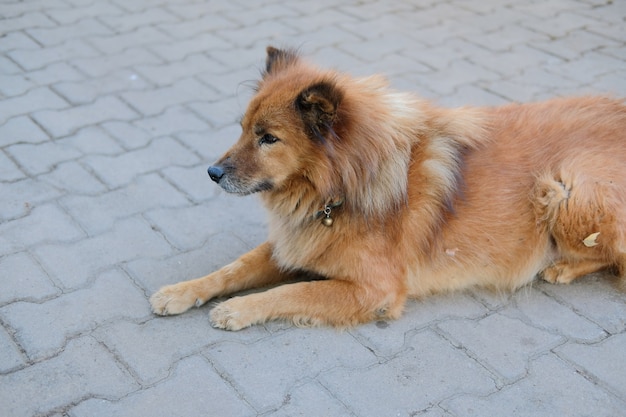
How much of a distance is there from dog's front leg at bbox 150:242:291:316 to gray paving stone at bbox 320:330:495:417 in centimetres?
79

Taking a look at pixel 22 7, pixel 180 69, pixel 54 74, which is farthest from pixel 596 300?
pixel 22 7

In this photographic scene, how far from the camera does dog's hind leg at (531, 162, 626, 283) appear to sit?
3.71 meters

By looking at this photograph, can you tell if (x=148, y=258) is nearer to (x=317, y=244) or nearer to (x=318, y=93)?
(x=317, y=244)

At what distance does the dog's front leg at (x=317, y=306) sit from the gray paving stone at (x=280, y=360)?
0.25 feet

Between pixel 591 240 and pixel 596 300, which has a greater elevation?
pixel 591 240

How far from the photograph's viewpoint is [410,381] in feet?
10.7

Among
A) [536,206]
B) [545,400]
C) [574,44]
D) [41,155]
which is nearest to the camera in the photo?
[545,400]

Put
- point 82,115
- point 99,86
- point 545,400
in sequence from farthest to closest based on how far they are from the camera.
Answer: point 99,86, point 82,115, point 545,400

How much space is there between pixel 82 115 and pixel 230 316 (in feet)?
8.52

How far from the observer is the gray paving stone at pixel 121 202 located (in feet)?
14.1

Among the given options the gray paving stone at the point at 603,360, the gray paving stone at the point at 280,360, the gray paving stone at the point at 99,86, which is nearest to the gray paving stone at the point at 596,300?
the gray paving stone at the point at 603,360

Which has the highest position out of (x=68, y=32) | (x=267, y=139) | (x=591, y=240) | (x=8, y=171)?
(x=267, y=139)

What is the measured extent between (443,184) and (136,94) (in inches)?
119

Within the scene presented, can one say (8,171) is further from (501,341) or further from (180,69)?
(501,341)
